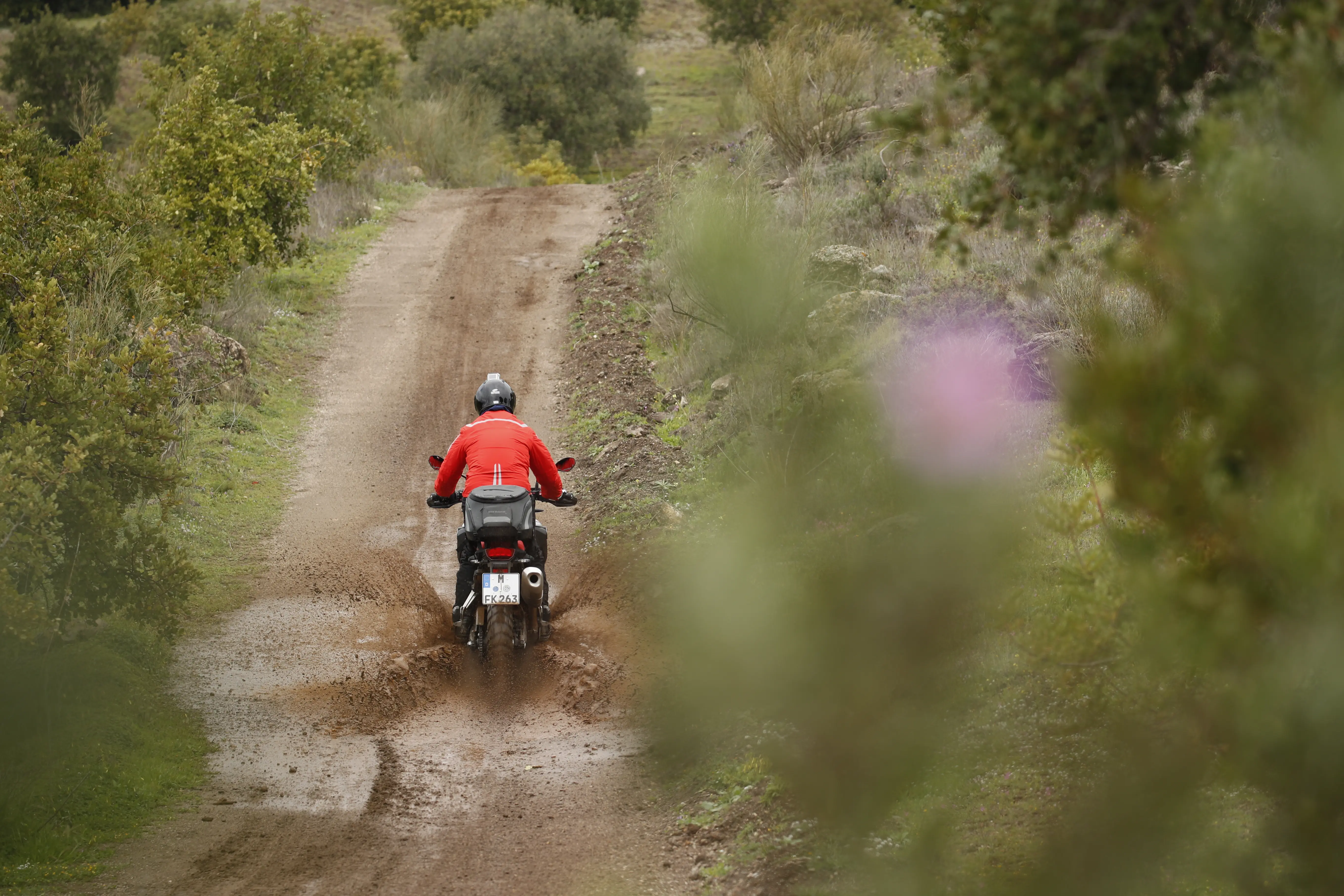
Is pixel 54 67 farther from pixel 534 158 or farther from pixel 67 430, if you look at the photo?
pixel 67 430

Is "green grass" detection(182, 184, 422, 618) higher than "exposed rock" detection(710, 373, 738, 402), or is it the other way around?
"exposed rock" detection(710, 373, 738, 402)

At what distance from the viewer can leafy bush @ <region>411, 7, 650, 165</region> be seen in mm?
37000

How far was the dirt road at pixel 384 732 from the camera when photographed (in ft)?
19.4

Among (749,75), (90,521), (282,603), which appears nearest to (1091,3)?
(90,521)

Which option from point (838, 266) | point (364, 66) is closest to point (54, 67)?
point (364, 66)

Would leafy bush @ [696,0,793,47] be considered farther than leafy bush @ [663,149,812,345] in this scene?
Yes

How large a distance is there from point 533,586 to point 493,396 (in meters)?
1.51

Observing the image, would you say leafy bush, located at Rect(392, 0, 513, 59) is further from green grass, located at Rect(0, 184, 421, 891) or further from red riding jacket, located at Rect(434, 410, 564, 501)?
red riding jacket, located at Rect(434, 410, 564, 501)

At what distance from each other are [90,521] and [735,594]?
412 cm

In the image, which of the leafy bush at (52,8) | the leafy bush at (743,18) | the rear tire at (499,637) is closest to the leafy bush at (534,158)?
the leafy bush at (743,18)

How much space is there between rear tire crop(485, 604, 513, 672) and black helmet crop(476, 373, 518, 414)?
1527mm

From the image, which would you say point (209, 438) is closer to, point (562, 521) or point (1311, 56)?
point (562, 521)

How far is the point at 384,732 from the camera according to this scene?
761 centimetres

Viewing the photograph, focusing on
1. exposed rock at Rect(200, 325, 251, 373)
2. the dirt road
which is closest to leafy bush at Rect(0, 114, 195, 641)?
the dirt road
